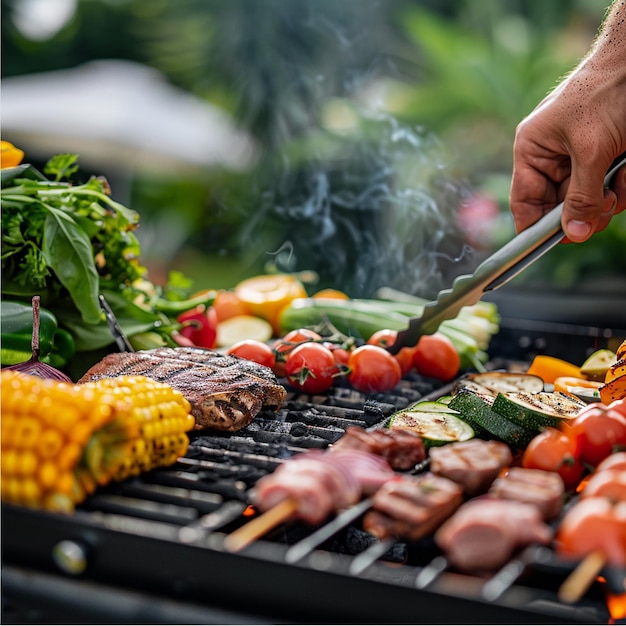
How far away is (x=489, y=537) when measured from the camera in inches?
68.4

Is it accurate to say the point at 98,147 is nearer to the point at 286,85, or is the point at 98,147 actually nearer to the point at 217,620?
the point at 286,85

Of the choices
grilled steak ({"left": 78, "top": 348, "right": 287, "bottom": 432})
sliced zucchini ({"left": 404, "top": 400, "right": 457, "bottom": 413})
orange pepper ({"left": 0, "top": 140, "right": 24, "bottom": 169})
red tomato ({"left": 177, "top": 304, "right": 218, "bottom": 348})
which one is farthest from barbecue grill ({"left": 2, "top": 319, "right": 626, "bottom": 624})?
red tomato ({"left": 177, "top": 304, "right": 218, "bottom": 348})

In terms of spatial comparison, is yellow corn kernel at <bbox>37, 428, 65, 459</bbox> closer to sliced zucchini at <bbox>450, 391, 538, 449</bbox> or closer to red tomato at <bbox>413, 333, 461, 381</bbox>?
sliced zucchini at <bbox>450, 391, 538, 449</bbox>

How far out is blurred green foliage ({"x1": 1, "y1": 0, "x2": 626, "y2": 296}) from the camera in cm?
616

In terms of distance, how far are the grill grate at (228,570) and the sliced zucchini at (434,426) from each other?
471mm

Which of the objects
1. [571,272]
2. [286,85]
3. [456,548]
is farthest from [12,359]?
[286,85]

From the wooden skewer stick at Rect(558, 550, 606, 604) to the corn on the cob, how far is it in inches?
46.0

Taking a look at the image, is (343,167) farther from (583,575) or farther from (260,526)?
(583,575)

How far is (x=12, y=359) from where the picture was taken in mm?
3105

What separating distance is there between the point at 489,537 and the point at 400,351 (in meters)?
2.21

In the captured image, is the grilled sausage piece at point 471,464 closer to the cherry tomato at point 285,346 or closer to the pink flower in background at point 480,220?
the cherry tomato at point 285,346

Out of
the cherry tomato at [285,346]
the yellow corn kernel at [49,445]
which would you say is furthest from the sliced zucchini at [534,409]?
the yellow corn kernel at [49,445]

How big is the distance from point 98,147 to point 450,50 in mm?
5905

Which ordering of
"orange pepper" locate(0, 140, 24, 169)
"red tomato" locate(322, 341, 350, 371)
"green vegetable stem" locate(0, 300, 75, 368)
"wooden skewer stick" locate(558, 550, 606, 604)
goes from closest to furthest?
"wooden skewer stick" locate(558, 550, 606, 604)
"green vegetable stem" locate(0, 300, 75, 368)
"orange pepper" locate(0, 140, 24, 169)
"red tomato" locate(322, 341, 350, 371)
